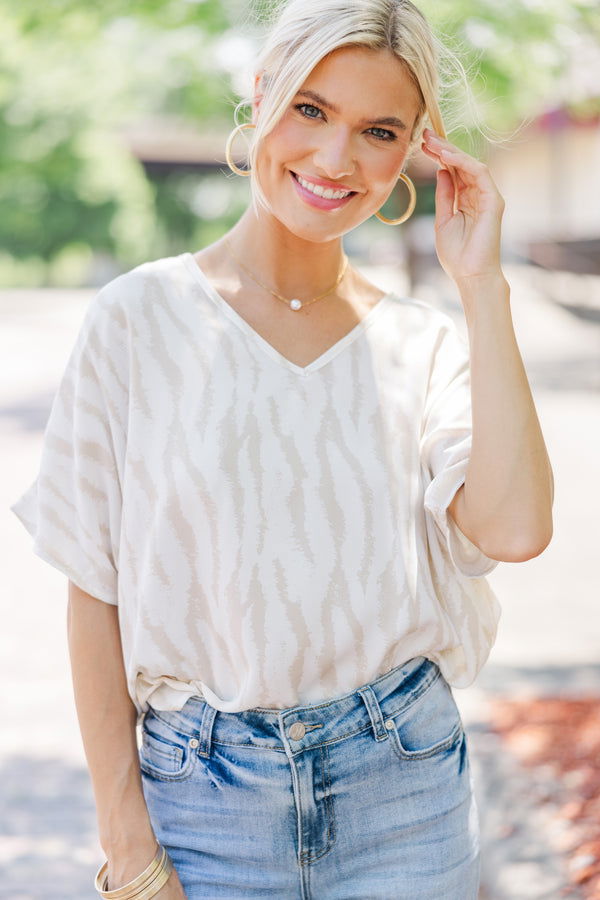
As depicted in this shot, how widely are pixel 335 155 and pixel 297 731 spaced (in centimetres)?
88

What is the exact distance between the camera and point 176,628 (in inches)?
70.4

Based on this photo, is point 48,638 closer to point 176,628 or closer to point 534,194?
point 176,628

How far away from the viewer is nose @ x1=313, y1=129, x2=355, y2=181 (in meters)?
1.80

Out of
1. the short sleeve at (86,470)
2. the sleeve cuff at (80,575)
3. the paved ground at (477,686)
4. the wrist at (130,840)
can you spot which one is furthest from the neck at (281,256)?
the paved ground at (477,686)

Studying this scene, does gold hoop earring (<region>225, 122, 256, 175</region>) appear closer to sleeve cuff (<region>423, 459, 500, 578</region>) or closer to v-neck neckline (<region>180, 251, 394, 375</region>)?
v-neck neckline (<region>180, 251, 394, 375</region>)

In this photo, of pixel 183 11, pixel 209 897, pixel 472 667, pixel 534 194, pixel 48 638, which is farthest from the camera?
pixel 534 194

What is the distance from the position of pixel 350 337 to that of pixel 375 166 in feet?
0.93

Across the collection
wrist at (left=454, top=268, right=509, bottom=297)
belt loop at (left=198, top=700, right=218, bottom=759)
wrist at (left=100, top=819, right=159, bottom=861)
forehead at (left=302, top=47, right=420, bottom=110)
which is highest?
forehead at (left=302, top=47, right=420, bottom=110)

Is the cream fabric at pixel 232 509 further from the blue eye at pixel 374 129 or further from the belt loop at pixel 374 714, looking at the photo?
the blue eye at pixel 374 129

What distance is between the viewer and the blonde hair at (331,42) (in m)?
1.75

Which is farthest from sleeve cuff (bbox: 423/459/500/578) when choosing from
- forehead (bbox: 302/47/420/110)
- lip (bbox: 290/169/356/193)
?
forehead (bbox: 302/47/420/110)

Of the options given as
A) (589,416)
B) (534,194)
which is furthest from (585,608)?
(534,194)

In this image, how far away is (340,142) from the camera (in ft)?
5.91

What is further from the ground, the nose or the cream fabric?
the nose
